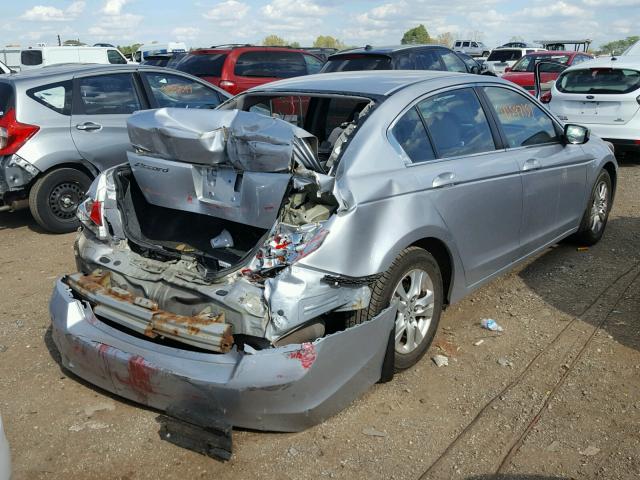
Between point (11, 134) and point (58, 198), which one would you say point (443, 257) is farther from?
point (11, 134)

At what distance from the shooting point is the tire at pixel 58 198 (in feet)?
21.1

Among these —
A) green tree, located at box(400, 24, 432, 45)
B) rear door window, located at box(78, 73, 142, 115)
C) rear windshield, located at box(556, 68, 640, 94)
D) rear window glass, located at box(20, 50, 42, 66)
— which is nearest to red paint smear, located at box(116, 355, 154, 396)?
rear door window, located at box(78, 73, 142, 115)

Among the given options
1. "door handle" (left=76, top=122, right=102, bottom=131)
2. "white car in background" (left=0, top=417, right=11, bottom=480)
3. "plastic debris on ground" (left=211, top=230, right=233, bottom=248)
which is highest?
"door handle" (left=76, top=122, right=102, bottom=131)

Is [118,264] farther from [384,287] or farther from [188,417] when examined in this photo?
[384,287]

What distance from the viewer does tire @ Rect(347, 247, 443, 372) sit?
126 inches

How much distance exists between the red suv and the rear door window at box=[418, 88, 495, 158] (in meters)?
7.23

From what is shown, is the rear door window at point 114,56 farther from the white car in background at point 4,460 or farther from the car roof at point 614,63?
the white car in background at point 4,460

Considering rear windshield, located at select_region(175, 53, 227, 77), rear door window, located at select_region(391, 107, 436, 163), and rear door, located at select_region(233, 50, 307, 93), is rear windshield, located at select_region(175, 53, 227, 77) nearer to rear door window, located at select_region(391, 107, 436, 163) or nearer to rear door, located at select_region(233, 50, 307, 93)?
rear door, located at select_region(233, 50, 307, 93)

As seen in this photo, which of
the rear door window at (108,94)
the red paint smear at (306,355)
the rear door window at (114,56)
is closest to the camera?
the red paint smear at (306,355)

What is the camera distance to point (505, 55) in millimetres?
26641

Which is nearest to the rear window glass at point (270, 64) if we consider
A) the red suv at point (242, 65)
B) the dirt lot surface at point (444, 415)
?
the red suv at point (242, 65)

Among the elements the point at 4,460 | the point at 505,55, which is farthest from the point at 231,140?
the point at 505,55

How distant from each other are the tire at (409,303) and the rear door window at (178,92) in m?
4.68

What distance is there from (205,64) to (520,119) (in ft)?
25.8
